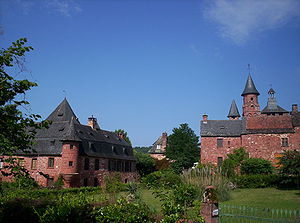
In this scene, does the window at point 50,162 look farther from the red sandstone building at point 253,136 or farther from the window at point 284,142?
the window at point 284,142

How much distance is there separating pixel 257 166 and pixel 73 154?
797 inches

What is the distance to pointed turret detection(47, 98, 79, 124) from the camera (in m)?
38.3

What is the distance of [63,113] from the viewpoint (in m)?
38.7

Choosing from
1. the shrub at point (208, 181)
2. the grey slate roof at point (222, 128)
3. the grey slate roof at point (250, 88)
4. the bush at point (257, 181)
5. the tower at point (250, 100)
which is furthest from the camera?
the grey slate roof at point (250, 88)

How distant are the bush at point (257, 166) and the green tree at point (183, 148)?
9717mm

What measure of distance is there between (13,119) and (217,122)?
3621 centimetres

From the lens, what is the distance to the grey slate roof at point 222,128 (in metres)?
37.6

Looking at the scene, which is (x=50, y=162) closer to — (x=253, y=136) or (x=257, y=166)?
(x=257, y=166)

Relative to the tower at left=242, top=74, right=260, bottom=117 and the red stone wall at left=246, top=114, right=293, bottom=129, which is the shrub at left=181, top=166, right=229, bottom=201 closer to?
the red stone wall at left=246, top=114, right=293, bottom=129

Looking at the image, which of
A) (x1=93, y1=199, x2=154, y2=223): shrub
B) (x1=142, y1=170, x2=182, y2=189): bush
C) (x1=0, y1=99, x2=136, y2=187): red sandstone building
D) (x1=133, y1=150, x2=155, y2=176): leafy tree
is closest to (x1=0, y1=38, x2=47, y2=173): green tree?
(x1=93, y1=199, x2=154, y2=223): shrub

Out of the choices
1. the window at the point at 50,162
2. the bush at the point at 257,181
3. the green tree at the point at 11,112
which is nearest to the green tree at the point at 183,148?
the bush at the point at 257,181

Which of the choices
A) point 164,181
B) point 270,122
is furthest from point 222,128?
point 164,181

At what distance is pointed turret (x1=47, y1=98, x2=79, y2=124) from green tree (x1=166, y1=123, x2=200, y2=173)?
14.3 meters

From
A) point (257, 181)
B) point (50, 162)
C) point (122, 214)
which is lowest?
point (122, 214)
